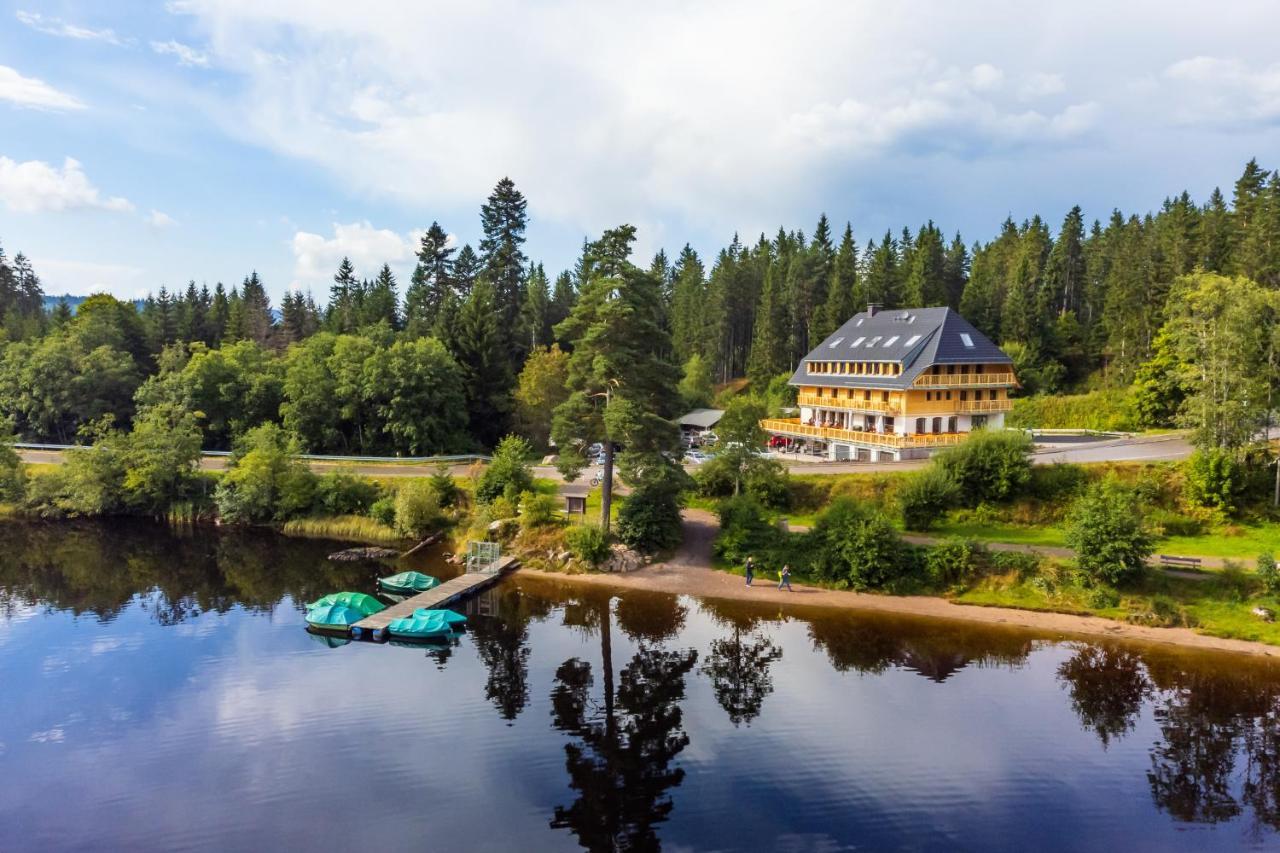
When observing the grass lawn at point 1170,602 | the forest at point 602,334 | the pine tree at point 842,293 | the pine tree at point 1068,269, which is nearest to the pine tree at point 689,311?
the forest at point 602,334

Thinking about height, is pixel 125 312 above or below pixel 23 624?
above

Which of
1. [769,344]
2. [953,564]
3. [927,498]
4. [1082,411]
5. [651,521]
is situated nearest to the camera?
[953,564]

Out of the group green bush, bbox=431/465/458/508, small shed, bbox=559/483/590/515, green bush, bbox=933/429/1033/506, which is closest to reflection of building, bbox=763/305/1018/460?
green bush, bbox=933/429/1033/506

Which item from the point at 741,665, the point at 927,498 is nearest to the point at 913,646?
the point at 741,665

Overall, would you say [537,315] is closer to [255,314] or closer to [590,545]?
[255,314]

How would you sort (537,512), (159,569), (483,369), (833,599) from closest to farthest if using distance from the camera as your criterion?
(833,599), (159,569), (537,512), (483,369)

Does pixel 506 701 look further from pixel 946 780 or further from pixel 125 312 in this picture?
pixel 125 312

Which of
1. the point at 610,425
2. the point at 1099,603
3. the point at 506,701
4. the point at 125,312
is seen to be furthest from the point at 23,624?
the point at 125,312
